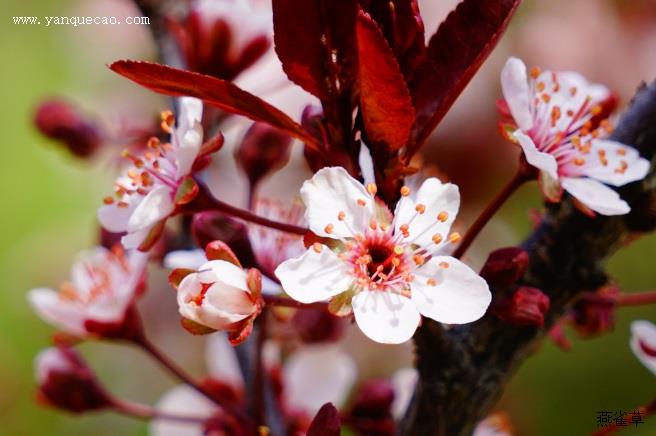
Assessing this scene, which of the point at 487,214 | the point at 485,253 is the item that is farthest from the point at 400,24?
the point at 485,253

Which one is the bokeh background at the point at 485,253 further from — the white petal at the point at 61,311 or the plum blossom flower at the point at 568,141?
the plum blossom flower at the point at 568,141

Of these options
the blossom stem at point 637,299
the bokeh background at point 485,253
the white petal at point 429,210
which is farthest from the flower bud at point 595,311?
the bokeh background at point 485,253

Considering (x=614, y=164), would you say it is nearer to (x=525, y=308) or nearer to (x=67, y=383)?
(x=525, y=308)

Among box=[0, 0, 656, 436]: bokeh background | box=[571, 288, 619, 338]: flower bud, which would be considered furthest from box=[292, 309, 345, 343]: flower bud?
box=[0, 0, 656, 436]: bokeh background

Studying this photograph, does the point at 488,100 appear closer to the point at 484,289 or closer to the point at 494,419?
the point at 494,419

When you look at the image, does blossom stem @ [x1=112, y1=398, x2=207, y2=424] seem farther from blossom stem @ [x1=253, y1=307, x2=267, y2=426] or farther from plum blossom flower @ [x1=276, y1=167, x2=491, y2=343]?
plum blossom flower @ [x1=276, y1=167, x2=491, y2=343]

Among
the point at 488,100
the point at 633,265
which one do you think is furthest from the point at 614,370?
the point at 488,100
